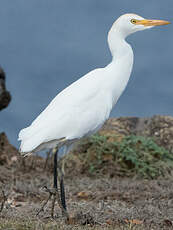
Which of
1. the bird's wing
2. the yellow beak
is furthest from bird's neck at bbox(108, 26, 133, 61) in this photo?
the bird's wing

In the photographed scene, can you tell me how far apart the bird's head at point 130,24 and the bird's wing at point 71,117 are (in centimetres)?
67

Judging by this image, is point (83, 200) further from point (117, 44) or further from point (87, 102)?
point (117, 44)

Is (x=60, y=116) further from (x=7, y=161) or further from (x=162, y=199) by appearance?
(x=7, y=161)

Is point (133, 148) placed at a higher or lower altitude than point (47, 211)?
lower

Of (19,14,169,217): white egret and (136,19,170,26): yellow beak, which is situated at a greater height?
(136,19,170,26): yellow beak

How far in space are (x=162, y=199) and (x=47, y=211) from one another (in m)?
2.30

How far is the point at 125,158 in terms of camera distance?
33.3ft

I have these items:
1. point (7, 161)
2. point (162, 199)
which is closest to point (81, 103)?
point (162, 199)

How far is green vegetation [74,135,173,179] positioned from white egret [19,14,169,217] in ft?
15.7

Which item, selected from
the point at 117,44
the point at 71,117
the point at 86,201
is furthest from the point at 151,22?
the point at 86,201

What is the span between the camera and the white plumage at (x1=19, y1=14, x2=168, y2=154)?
5.04 meters

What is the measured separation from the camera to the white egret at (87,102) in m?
5.04

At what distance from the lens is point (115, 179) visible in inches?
378

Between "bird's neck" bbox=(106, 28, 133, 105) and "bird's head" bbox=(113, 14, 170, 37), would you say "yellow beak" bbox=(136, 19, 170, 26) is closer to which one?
"bird's head" bbox=(113, 14, 170, 37)
